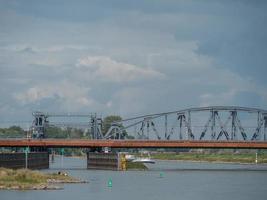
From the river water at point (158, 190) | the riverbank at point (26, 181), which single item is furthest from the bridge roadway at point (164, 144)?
the riverbank at point (26, 181)

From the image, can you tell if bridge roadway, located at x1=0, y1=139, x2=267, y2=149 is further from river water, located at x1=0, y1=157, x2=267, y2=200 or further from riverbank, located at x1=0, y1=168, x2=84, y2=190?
riverbank, located at x1=0, y1=168, x2=84, y2=190

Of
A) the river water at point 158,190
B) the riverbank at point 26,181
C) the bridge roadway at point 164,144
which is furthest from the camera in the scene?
the bridge roadway at point 164,144

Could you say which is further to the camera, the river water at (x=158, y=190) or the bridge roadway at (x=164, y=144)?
the bridge roadway at (x=164, y=144)

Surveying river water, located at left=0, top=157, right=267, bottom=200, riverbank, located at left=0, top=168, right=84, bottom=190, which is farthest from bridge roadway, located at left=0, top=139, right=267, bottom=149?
Result: riverbank, located at left=0, top=168, right=84, bottom=190

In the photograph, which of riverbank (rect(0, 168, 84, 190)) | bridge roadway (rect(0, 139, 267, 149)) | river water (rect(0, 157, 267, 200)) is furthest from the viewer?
bridge roadway (rect(0, 139, 267, 149))

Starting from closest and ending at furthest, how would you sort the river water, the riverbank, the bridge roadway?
the river water, the riverbank, the bridge roadway

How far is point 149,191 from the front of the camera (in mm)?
112375

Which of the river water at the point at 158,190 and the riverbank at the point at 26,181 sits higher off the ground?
the riverbank at the point at 26,181

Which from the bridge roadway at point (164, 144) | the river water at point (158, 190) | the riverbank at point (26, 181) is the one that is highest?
the bridge roadway at point (164, 144)

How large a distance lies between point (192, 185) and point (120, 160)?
224 ft

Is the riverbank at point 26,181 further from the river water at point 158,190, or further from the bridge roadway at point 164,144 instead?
the bridge roadway at point 164,144

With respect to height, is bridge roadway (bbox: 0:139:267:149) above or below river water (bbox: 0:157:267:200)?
above

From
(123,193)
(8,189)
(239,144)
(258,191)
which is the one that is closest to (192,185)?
(258,191)

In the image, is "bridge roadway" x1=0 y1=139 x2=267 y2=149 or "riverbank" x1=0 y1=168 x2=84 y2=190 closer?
"riverbank" x1=0 y1=168 x2=84 y2=190
